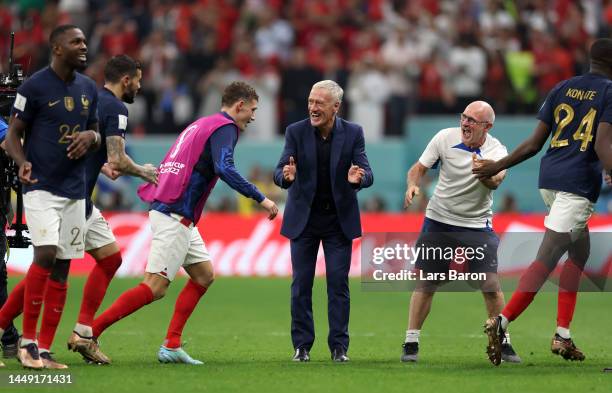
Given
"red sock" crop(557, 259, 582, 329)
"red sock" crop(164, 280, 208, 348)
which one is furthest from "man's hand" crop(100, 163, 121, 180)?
"red sock" crop(557, 259, 582, 329)

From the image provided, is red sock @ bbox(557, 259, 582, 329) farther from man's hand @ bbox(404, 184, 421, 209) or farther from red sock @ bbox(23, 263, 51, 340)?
red sock @ bbox(23, 263, 51, 340)

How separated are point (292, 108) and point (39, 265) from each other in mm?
14478

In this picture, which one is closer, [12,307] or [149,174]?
[149,174]

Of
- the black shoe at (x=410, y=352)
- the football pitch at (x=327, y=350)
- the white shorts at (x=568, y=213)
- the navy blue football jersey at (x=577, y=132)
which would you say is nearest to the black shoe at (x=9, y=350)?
the football pitch at (x=327, y=350)

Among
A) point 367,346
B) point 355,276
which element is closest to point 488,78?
point 355,276

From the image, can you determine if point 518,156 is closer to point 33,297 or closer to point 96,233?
point 96,233

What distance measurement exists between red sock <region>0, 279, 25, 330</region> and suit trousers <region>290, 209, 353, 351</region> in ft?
7.57

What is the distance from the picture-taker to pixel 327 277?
35.6ft

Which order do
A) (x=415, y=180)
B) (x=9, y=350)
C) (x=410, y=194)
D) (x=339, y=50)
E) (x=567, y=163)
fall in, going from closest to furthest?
1. (x=567, y=163)
2. (x=410, y=194)
3. (x=9, y=350)
4. (x=415, y=180)
5. (x=339, y=50)

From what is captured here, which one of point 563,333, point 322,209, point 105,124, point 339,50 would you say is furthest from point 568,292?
point 339,50

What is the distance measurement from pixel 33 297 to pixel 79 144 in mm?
1210

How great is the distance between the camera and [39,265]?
30.8 ft

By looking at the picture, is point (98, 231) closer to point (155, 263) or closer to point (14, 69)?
point (155, 263)

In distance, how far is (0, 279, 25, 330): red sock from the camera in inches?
403
